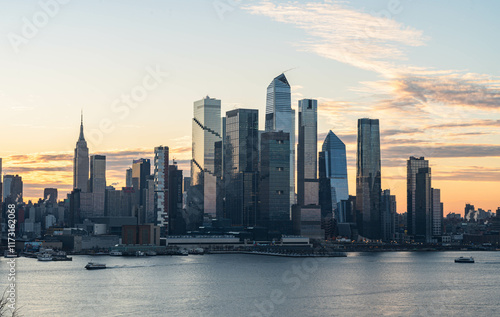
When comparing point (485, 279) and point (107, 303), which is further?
point (485, 279)

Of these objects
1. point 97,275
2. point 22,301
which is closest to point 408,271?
point 97,275

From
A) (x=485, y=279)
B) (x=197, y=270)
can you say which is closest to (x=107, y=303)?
(x=197, y=270)

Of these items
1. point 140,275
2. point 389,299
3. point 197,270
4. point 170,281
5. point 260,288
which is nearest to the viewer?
point 389,299

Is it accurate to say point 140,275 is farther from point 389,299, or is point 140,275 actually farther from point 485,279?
point 485,279

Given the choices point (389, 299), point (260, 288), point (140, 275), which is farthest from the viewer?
point (140, 275)

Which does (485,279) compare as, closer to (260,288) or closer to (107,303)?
(260,288)

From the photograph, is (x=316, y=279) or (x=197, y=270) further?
(x=197, y=270)

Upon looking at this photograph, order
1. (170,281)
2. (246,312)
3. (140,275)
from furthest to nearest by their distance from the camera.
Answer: (140,275) → (170,281) → (246,312)

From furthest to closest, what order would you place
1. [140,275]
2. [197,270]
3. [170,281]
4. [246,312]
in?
[197,270] → [140,275] → [170,281] → [246,312]
